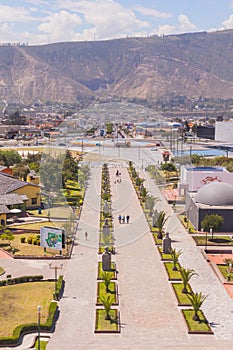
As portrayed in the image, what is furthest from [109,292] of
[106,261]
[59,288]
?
[106,261]

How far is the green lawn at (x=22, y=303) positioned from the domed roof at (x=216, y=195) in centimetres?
1303

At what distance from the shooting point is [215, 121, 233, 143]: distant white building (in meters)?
94.7

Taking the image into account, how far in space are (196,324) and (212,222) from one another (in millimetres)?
12538

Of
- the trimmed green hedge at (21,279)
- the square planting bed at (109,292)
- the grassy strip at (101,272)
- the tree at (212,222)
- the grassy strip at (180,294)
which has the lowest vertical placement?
the grassy strip at (101,272)

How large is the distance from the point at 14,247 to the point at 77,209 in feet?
29.9

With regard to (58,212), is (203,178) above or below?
above

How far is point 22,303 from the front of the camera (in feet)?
61.4

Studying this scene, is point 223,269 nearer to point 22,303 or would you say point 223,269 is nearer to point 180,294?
point 180,294

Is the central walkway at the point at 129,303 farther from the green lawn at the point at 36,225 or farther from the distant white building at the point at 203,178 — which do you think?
the distant white building at the point at 203,178

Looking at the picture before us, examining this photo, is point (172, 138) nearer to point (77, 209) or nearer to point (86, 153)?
point (86, 153)

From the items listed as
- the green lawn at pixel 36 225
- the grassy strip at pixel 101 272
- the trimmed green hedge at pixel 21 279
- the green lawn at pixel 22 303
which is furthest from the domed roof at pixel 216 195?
the green lawn at pixel 22 303

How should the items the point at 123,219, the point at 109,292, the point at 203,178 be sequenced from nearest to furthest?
the point at 109,292
the point at 123,219
the point at 203,178

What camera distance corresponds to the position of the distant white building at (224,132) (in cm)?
9466

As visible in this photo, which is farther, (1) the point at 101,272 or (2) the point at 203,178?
(2) the point at 203,178
